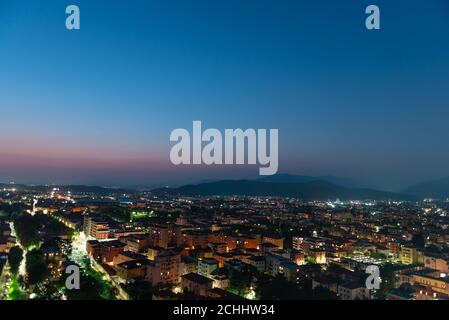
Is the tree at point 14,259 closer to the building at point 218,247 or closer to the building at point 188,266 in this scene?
the building at point 188,266

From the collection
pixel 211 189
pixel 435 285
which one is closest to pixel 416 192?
pixel 211 189

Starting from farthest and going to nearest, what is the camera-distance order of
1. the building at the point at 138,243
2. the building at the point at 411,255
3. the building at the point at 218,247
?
the building at the point at 138,243 → the building at the point at 218,247 → the building at the point at 411,255

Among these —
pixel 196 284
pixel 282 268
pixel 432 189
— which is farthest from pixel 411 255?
pixel 432 189

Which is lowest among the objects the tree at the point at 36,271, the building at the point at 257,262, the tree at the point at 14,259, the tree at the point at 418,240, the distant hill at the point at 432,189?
the distant hill at the point at 432,189

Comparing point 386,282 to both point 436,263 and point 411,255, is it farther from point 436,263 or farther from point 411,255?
point 411,255

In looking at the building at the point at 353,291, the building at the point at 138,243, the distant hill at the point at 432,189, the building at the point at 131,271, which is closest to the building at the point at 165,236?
the building at the point at 138,243
